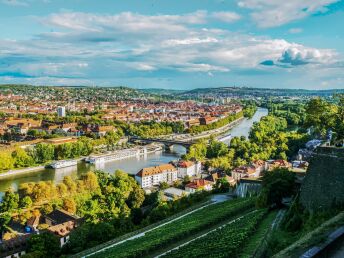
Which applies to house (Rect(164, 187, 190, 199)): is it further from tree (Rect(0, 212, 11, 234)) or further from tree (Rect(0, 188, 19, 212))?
tree (Rect(0, 212, 11, 234))

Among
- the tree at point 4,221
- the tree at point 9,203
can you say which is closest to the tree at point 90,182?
the tree at point 9,203

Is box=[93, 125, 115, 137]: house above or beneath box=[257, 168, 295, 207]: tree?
beneath

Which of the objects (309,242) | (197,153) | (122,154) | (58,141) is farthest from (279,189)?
(58,141)

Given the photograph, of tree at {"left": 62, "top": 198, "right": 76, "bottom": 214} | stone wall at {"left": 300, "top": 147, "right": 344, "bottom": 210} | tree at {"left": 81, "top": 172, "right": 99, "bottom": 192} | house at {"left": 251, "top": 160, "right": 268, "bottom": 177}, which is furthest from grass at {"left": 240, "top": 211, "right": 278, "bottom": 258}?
house at {"left": 251, "top": 160, "right": 268, "bottom": 177}

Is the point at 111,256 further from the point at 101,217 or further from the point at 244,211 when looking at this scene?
the point at 101,217

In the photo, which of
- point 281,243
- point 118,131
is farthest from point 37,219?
point 118,131

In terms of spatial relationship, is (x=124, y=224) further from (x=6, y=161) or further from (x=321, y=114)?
(x=6, y=161)
